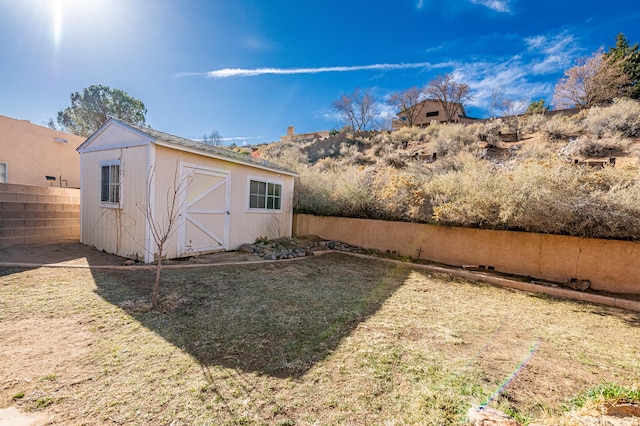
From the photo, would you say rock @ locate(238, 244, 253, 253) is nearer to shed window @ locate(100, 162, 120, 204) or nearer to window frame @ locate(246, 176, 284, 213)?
window frame @ locate(246, 176, 284, 213)

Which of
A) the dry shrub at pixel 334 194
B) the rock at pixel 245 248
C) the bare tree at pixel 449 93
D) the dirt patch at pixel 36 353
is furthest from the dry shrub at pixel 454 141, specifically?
the dirt patch at pixel 36 353

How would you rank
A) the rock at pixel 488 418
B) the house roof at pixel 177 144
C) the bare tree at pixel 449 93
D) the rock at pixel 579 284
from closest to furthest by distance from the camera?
1. the rock at pixel 488 418
2. the rock at pixel 579 284
3. the house roof at pixel 177 144
4. the bare tree at pixel 449 93

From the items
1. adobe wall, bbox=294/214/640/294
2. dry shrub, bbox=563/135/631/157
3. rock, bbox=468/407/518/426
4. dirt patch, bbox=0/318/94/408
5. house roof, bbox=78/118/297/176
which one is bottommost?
dirt patch, bbox=0/318/94/408

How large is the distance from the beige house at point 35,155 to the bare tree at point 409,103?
27450 mm

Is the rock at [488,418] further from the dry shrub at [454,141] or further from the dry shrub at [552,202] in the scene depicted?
the dry shrub at [454,141]

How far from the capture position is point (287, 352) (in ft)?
8.54

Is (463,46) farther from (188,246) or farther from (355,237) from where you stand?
(188,246)

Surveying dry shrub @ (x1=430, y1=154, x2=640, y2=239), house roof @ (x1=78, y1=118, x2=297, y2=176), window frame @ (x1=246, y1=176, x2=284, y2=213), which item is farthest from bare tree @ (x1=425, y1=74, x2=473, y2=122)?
house roof @ (x1=78, y1=118, x2=297, y2=176)

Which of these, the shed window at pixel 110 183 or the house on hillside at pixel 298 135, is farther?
the house on hillside at pixel 298 135

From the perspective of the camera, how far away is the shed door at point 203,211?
20.4ft

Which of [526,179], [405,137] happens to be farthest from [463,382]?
[405,137]

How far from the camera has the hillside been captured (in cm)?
512

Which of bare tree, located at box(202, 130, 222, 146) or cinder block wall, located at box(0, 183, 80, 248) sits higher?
bare tree, located at box(202, 130, 222, 146)

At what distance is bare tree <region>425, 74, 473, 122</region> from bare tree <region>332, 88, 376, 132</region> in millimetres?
6331
